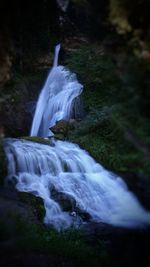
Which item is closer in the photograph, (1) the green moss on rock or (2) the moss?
(2) the moss

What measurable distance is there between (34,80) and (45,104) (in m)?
2.44

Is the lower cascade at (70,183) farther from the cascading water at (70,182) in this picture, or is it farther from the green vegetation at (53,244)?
the green vegetation at (53,244)

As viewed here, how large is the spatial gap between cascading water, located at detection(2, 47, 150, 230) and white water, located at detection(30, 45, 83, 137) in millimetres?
3983

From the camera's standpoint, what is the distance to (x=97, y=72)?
72.9 feet

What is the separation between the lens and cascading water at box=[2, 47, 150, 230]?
12891mm

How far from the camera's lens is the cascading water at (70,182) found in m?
12.9

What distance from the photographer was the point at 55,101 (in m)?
22.3

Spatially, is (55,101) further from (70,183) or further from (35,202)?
(35,202)

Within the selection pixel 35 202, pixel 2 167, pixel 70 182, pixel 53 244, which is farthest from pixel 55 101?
pixel 53 244

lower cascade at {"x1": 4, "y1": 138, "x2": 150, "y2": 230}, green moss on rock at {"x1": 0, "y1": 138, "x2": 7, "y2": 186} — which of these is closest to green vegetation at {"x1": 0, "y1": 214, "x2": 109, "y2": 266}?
lower cascade at {"x1": 4, "y1": 138, "x2": 150, "y2": 230}

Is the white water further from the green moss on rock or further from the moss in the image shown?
the moss

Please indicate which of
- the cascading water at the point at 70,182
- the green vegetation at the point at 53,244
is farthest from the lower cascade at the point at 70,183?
the green vegetation at the point at 53,244

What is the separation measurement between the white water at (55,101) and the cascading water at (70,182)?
3.98m

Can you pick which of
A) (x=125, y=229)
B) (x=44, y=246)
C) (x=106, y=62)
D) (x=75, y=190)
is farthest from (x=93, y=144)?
(x=106, y=62)
